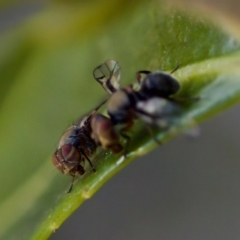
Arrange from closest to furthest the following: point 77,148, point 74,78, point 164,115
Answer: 1. point 164,115
2. point 77,148
3. point 74,78

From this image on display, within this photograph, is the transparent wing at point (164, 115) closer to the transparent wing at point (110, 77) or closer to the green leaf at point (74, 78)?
the green leaf at point (74, 78)

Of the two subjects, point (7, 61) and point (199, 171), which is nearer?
point (7, 61)

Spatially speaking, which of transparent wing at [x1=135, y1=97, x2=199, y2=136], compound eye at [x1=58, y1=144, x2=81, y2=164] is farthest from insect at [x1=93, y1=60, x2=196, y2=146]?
compound eye at [x1=58, y1=144, x2=81, y2=164]

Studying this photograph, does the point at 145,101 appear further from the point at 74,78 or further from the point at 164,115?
→ the point at 74,78

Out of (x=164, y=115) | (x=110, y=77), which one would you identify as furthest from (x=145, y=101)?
(x=110, y=77)

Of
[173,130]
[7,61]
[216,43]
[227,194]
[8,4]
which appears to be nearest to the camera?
[173,130]

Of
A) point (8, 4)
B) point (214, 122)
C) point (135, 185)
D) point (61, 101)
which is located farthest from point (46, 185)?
point (214, 122)

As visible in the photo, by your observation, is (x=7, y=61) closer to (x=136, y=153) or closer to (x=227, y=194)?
(x=136, y=153)
